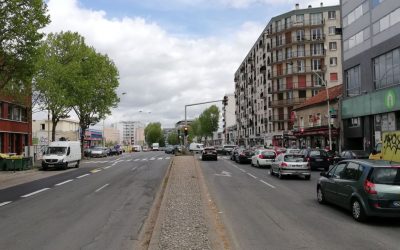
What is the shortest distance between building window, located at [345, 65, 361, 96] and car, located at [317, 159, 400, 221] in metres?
33.2

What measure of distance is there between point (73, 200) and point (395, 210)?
33.3 feet

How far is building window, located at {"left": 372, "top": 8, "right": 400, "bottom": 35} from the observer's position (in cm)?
3472

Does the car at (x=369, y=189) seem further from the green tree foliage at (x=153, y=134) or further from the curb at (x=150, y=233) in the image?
the green tree foliage at (x=153, y=134)

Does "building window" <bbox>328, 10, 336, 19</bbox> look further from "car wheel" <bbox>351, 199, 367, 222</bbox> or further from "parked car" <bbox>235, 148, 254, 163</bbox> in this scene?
"car wheel" <bbox>351, 199, 367, 222</bbox>

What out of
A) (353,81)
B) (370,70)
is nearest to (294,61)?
(353,81)

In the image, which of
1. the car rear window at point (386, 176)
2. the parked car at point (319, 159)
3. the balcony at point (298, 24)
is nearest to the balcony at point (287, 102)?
the balcony at point (298, 24)

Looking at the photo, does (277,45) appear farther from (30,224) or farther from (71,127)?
(30,224)

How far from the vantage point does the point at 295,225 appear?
1020 centimetres

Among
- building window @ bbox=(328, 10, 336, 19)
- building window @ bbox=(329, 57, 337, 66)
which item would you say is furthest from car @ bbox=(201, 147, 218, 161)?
building window @ bbox=(328, 10, 336, 19)

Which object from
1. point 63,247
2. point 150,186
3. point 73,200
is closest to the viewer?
point 63,247

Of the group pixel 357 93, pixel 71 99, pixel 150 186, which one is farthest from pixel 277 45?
pixel 150 186

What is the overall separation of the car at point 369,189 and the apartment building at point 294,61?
2529 inches

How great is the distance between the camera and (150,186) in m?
20.0

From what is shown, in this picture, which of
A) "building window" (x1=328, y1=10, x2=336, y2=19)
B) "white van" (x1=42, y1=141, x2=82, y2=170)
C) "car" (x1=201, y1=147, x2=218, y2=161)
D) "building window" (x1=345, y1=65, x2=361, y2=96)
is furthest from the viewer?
"building window" (x1=328, y1=10, x2=336, y2=19)
